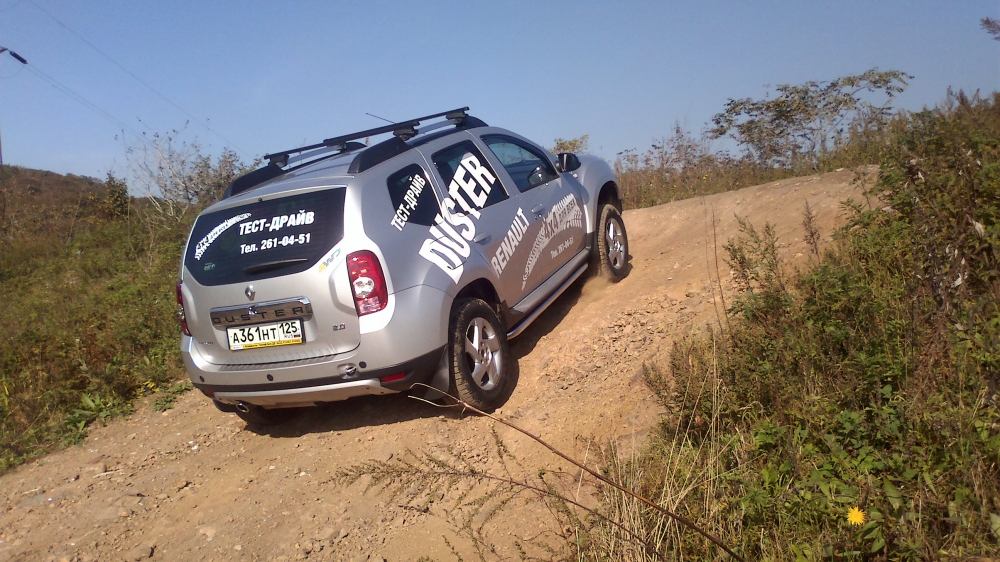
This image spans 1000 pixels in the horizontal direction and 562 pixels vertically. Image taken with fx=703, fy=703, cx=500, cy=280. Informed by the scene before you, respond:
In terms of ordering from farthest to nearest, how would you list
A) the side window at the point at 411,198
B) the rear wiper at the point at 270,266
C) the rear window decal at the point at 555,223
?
1. the rear window decal at the point at 555,223
2. the side window at the point at 411,198
3. the rear wiper at the point at 270,266

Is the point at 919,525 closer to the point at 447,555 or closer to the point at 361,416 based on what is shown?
the point at 447,555

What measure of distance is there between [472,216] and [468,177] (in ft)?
1.26

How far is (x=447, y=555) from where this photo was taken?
319 cm

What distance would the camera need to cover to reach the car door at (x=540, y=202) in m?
5.50

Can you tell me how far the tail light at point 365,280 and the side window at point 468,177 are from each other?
41.2 inches

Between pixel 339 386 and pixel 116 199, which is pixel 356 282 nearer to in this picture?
pixel 339 386

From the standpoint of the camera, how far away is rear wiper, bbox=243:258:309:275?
4055mm

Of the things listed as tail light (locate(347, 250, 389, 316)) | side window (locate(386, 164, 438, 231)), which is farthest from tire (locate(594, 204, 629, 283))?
tail light (locate(347, 250, 389, 316))

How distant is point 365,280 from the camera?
396cm

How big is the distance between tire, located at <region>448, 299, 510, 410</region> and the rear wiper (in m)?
0.99

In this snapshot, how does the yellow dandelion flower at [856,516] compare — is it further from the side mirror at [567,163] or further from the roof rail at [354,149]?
the side mirror at [567,163]

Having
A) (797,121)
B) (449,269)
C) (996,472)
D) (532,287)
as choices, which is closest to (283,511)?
(449,269)

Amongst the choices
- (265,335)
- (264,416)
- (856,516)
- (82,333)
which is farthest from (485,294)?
(82,333)

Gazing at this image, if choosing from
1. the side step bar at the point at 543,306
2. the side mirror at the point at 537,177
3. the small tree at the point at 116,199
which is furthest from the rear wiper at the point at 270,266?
the small tree at the point at 116,199
